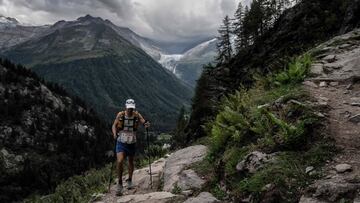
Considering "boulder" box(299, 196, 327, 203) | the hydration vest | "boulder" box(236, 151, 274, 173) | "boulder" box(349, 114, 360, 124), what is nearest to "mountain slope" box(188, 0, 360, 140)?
the hydration vest

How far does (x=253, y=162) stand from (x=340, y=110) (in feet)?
10.9

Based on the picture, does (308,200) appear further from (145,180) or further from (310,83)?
(145,180)

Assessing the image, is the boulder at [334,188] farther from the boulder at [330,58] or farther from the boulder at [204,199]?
the boulder at [330,58]

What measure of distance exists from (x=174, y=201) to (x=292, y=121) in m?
4.16

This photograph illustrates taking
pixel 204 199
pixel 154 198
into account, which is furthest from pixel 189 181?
pixel 204 199

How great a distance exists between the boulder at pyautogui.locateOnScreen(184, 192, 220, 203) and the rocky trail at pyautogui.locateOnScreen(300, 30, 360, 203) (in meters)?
2.94

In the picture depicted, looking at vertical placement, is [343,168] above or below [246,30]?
below

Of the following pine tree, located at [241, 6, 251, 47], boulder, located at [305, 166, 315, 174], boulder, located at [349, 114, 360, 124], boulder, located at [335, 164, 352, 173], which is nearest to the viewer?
boulder, located at [335, 164, 352, 173]

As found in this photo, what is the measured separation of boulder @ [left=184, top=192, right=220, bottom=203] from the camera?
10679 mm

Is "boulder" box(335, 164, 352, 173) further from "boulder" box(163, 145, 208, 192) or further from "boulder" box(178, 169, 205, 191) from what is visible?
"boulder" box(163, 145, 208, 192)

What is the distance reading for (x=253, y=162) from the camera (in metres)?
10.7

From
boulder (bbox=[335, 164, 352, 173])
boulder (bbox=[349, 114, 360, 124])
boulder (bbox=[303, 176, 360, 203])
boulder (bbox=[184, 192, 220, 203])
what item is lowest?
boulder (bbox=[184, 192, 220, 203])

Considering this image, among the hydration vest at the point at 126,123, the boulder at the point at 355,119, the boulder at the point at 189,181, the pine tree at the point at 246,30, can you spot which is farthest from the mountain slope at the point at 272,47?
the boulder at the point at 355,119

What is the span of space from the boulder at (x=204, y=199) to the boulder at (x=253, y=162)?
1069mm
